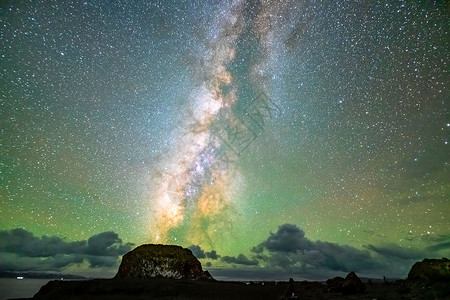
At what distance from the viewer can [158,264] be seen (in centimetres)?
3622

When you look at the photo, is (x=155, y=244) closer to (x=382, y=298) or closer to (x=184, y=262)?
(x=184, y=262)

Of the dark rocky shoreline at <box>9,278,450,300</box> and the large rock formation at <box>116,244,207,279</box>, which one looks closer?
the dark rocky shoreline at <box>9,278,450,300</box>

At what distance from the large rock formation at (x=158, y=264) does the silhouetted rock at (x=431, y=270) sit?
81.3ft

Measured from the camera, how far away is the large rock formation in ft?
117

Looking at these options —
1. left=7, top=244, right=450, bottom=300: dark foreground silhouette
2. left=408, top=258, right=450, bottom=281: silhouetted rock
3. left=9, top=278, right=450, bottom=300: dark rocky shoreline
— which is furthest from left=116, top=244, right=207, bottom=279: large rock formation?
left=408, top=258, right=450, bottom=281: silhouetted rock

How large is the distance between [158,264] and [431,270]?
3112cm

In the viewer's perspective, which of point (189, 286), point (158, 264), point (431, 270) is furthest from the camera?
point (158, 264)

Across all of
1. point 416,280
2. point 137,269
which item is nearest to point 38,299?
point 137,269

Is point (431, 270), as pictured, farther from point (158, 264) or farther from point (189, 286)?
point (158, 264)

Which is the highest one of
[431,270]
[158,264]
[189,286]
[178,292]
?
[158,264]

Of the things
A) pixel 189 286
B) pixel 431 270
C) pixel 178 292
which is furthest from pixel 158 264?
pixel 431 270

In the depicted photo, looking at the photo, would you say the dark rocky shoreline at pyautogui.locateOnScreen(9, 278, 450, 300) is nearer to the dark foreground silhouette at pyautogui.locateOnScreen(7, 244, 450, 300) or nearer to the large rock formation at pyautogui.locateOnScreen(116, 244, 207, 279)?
the dark foreground silhouette at pyautogui.locateOnScreen(7, 244, 450, 300)

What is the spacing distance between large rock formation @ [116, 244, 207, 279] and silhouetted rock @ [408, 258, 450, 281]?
24776mm

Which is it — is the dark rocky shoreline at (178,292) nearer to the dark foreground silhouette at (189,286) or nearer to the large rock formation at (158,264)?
the dark foreground silhouette at (189,286)
